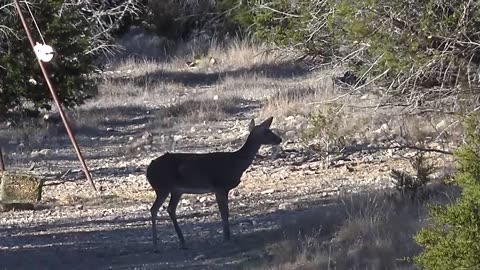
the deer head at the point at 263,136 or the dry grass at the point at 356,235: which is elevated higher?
the deer head at the point at 263,136

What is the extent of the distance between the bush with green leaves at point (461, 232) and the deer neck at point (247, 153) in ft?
15.0

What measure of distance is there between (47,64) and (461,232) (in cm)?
1327

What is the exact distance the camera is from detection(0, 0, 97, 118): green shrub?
18922 mm

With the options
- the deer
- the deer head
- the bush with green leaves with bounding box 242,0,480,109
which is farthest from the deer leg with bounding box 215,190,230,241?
the bush with green leaves with bounding box 242,0,480,109

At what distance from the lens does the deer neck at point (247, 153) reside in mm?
11562

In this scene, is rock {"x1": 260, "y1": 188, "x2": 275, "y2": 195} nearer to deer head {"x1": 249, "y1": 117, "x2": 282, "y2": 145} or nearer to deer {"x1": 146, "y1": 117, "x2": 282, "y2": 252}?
deer head {"x1": 249, "y1": 117, "x2": 282, "y2": 145}

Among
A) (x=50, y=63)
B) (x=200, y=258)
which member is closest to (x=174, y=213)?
(x=200, y=258)

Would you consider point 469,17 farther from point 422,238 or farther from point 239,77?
point 239,77

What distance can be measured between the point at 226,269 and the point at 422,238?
11.1 ft

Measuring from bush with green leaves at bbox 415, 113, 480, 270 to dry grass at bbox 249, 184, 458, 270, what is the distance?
1.52 meters

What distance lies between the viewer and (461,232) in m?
6.78

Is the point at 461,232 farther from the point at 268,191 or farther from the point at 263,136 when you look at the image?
the point at 268,191

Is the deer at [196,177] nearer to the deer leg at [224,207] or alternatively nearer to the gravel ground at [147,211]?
the deer leg at [224,207]

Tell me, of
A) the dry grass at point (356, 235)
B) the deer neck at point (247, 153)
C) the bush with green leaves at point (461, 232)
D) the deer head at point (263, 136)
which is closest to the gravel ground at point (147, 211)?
the dry grass at point (356, 235)
